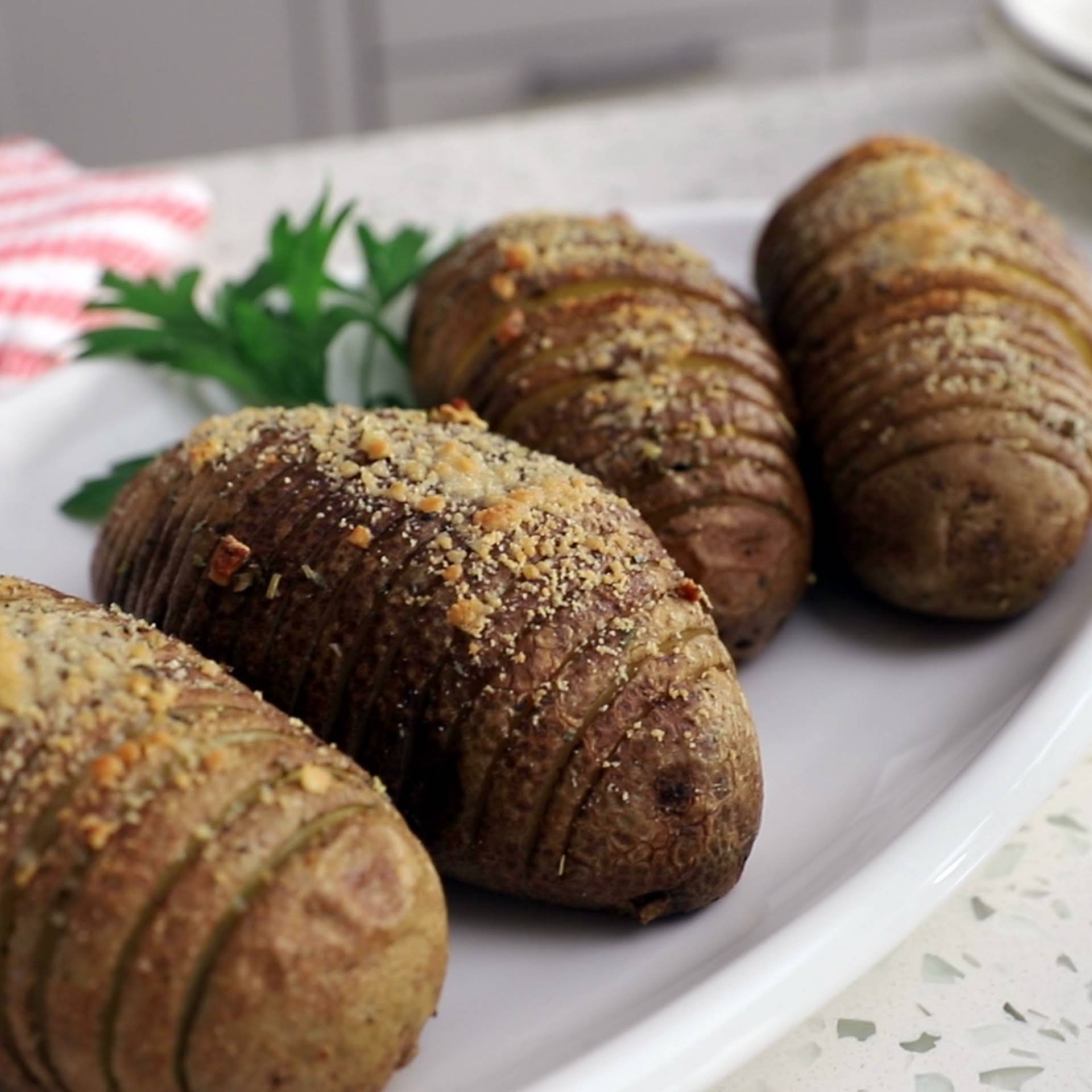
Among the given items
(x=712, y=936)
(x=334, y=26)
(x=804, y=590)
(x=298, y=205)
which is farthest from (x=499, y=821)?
(x=334, y=26)

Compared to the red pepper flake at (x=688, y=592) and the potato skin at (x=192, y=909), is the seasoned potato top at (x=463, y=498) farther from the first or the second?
the potato skin at (x=192, y=909)

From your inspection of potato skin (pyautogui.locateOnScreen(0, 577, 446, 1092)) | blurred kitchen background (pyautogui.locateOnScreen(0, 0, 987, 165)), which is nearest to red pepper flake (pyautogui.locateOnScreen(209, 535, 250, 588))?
potato skin (pyautogui.locateOnScreen(0, 577, 446, 1092))

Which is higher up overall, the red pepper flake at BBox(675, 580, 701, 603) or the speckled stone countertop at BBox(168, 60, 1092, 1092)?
the red pepper flake at BBox(675, 580, 701, 603)

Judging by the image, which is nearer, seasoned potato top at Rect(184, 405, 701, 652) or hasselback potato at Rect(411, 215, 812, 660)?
seasoned potato top at Rect(184, 405, 701, 652)

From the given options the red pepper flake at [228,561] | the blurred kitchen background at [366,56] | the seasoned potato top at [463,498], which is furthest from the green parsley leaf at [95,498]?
the blurred kitchen background at [366,56]

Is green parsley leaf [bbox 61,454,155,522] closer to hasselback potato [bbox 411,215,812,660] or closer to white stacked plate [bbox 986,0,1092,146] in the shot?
hasselback potato [bbox 411,215,812,660]

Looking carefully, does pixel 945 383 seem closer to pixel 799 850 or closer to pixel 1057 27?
pixel 799 850

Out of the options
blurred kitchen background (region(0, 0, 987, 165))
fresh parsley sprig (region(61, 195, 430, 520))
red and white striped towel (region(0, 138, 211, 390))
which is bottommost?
blurred kitchen background (region(0, 0, 987, 165))

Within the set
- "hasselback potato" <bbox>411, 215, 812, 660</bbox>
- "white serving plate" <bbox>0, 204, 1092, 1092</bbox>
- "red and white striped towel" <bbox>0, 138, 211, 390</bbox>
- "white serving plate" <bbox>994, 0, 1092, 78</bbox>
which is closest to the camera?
"white serving plate" <bbox>0, 204, 1092, 1092</bbox>
